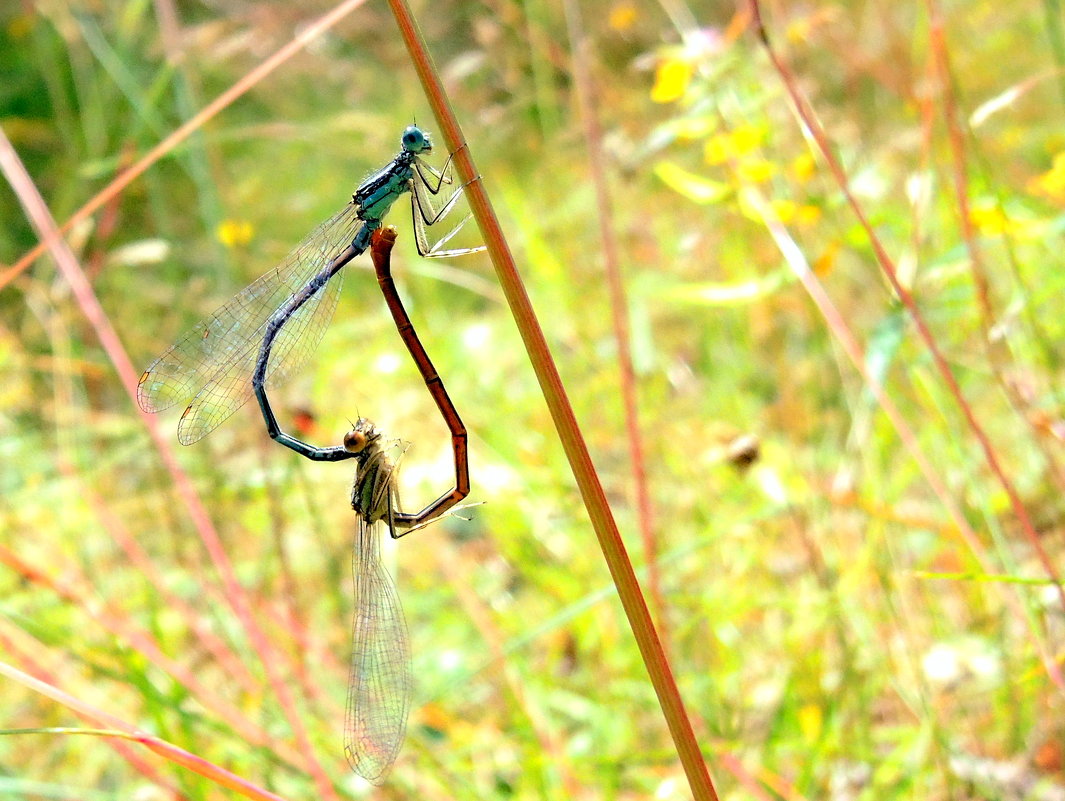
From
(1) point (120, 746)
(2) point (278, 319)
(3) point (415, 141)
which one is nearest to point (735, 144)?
(3) point (415, 141)

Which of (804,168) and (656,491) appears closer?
(804,168)

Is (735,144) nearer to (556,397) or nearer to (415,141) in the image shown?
(415,141)

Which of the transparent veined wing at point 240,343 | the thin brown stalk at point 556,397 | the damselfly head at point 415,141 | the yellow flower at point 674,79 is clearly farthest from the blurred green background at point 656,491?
the damselfly head at point 415,141

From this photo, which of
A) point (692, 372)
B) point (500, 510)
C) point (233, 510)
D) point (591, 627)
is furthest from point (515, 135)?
point (591, 627)

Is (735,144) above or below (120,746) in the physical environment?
above

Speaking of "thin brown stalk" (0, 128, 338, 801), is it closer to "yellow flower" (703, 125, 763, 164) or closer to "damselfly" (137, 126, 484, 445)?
"damselfly" (137, 126, 484, 445)

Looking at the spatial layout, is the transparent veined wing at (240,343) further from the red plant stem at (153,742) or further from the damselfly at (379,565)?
the red plant stem at (153,742)

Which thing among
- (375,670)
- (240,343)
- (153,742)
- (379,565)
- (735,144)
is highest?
(735,144)
